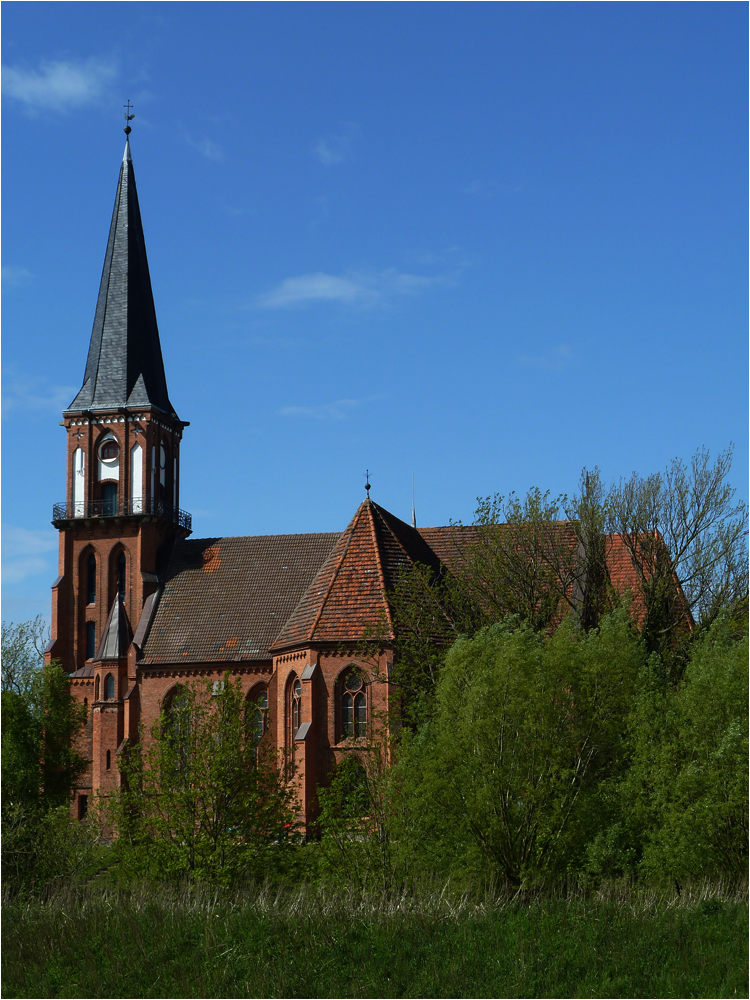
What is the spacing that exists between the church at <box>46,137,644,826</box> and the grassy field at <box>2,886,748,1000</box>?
710 inches

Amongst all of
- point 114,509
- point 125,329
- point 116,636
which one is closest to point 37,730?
point 116,636

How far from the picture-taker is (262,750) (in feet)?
95.9

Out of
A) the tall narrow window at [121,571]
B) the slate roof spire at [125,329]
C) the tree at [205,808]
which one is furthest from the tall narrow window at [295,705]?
the slate roof spire at [125,329]

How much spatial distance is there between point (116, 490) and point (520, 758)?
3526 centimetres

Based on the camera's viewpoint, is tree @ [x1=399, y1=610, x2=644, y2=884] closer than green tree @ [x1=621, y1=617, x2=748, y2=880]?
No

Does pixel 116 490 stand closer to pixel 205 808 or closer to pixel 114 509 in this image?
pixel 114 509

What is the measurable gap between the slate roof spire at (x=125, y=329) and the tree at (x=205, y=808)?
3187 cm

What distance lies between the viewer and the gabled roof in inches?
1671

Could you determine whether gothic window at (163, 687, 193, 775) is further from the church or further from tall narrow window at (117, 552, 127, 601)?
tall narrow window at (117, 552, 127, 601)

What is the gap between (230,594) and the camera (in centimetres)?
5231

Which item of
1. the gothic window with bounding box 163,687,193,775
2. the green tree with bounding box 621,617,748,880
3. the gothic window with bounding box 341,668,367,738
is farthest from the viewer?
the gothic window with bounding box 341,668,367,738

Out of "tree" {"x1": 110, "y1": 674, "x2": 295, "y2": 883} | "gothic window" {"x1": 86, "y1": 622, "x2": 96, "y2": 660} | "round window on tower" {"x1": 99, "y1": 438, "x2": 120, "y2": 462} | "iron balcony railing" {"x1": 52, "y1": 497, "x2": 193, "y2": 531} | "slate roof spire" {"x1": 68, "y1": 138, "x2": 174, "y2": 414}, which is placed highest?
"slate roof spire" {"x1": 68, "y1": 138, "x2": 174, "y2": 414}

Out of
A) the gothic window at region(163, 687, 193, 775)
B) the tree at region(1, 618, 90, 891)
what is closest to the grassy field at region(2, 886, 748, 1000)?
the gothic window at region(163, 687, 193, 775)

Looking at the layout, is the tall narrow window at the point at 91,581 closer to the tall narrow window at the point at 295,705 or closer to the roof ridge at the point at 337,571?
the tall narrow window at the point at 295,705
